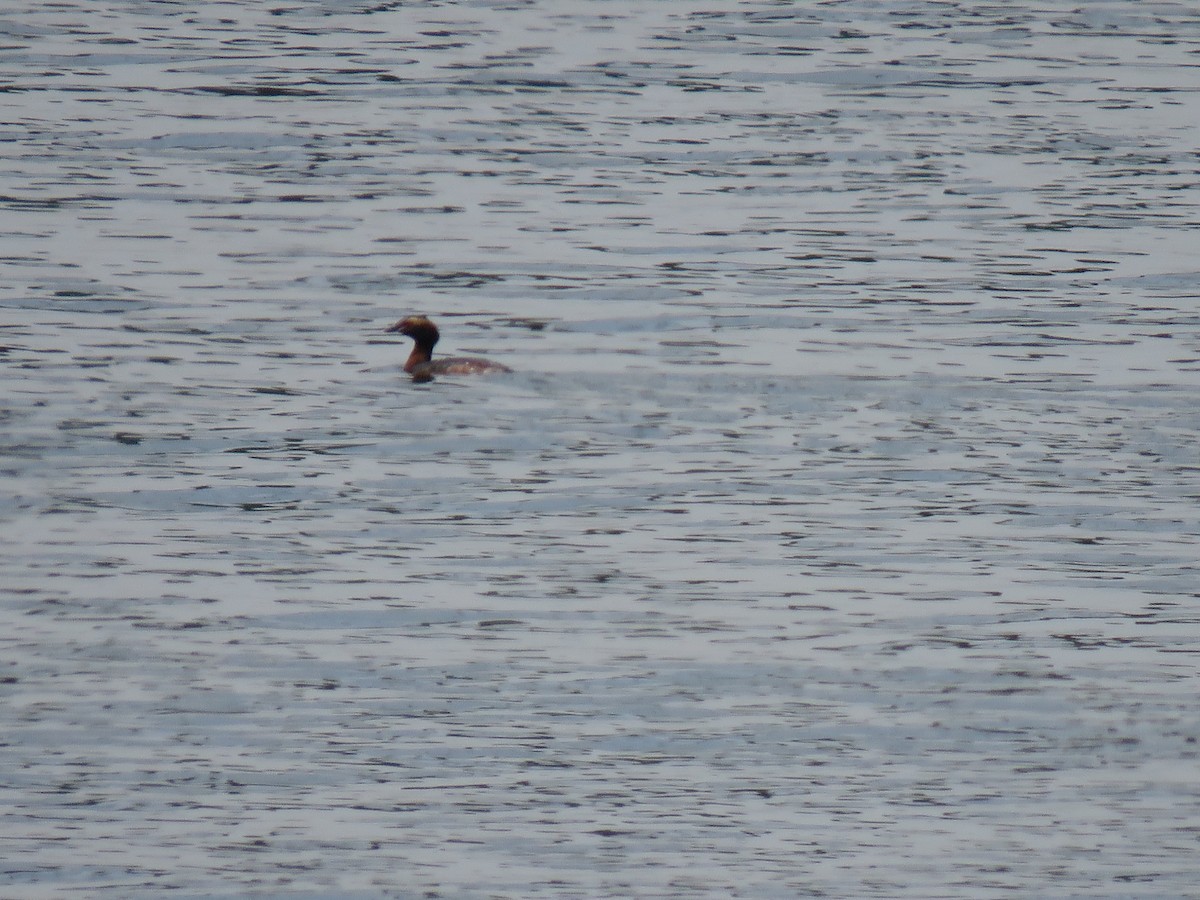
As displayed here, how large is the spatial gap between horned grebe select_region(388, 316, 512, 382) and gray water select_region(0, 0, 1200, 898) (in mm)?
160

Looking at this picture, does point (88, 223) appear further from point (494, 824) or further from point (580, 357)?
point (494, 824)

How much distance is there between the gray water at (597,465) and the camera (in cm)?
850

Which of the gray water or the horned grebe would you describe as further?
the horned grebe

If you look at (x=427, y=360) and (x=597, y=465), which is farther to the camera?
(x=427, y=360)

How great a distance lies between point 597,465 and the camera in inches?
521

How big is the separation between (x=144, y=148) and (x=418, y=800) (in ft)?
44.5

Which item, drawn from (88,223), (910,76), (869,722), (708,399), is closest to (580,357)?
(708,399)

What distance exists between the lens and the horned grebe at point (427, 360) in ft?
50.5

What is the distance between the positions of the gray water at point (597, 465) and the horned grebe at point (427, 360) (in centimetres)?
16

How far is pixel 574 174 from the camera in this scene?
68.6 feet

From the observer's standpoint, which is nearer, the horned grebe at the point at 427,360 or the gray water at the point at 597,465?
the gray water at the point at 597,465

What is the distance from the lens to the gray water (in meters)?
8.50

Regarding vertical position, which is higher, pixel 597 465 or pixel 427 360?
pixel 597 465

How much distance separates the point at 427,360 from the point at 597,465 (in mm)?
2698
